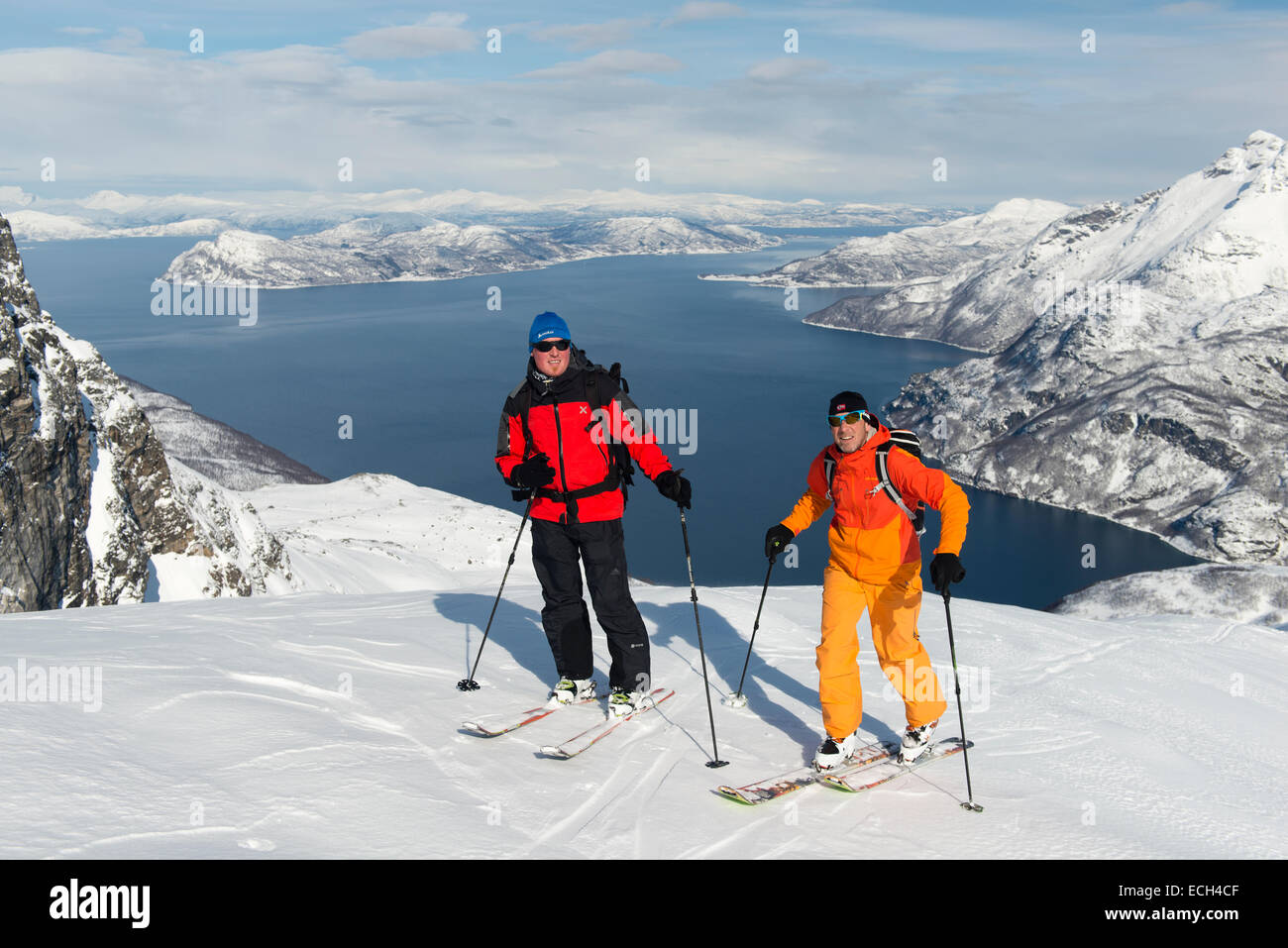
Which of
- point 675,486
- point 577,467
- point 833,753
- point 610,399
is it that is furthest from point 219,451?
point 833,753

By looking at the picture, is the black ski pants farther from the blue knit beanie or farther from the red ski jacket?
the blue knit beanie

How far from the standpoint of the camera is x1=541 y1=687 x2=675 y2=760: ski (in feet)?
22.3

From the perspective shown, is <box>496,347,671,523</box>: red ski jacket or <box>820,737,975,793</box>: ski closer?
<box>820,737,975,793</box>: ski

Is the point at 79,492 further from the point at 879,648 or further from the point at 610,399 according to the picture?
the point at 879,648

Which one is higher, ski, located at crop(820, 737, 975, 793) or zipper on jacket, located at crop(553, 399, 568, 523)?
zipper on jacket, located at crop(553, 399, 568, 523)

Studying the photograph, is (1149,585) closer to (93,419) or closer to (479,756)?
(93,419)

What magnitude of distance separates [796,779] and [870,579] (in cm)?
164

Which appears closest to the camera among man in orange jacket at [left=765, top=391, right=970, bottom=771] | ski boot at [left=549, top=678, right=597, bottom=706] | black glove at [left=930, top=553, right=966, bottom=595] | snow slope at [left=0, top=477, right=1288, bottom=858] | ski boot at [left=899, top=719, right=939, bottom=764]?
snow slope at [left=0, top=477, right=1288, bottom=858]

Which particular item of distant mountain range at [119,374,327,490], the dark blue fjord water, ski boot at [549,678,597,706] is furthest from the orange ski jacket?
distant mountain range at [119,374,327,490]

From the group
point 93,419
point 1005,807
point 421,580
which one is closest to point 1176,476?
point 421,580

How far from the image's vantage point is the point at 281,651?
9.00 meters

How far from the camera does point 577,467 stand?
7.41m

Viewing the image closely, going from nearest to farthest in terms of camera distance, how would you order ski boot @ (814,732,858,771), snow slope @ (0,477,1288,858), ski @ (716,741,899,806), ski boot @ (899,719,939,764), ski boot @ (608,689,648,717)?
1. snow slope @ (0,477,1288,858)
2. ski @ (716,741,899,806)
3. ski boot @ (814,732,858,771)
4. ski boot @ (899,719,939,764)
5. ski boot @ (608,689,648,717)

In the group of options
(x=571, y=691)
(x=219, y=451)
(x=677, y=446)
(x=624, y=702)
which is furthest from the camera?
(x=677, y=446)
